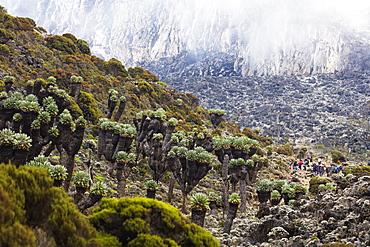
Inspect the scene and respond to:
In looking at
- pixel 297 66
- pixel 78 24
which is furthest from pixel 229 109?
pixel 78 24

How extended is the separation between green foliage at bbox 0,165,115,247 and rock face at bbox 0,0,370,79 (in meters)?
120

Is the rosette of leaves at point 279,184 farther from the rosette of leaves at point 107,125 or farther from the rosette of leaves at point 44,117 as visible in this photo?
the rosette of leaves at point 44,117

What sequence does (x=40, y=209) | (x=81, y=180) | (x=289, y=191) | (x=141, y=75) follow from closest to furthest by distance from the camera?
1. (x=40, y=209)
2. (x=81, y=180)
3. (x=289, y=191)
4. (x=141, y=75)

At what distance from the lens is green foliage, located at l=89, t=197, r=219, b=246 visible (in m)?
7.96

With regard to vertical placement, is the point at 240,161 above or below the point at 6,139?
above

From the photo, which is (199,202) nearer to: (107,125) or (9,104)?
(107,125)

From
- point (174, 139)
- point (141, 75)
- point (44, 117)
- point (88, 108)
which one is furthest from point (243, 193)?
point (141, 75)

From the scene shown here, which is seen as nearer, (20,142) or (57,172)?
(57,172)

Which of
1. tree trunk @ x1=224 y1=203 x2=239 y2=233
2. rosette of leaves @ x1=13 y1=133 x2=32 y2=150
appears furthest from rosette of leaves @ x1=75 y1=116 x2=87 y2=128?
tree trunk @ x1=224 y1=203 x2=239 y2=233

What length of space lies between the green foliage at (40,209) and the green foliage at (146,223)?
0.82 meters

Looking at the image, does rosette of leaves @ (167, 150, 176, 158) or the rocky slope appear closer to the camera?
rosette of leaves @ (167, 150, 176, 158)

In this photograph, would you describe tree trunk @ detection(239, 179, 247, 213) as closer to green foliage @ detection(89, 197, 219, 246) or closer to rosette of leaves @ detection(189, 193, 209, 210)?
rosette of leaves @ detection(189, 193, 209, 210)

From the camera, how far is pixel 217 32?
457 ft

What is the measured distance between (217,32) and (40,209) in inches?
5596
